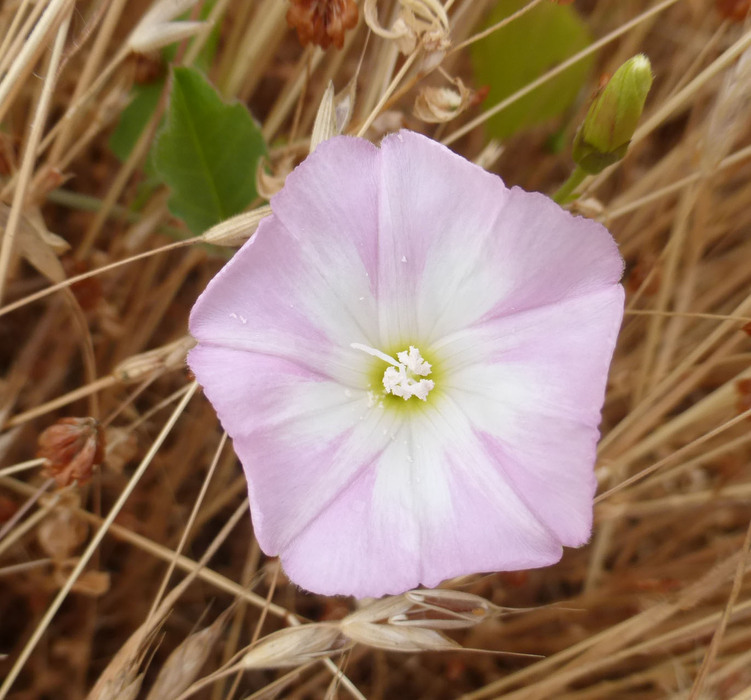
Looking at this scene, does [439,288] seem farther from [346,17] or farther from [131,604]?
[131,604]

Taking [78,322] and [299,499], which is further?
[78,322]

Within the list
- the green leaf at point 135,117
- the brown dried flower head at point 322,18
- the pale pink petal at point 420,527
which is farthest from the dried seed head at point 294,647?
the green leaf at point 135,117

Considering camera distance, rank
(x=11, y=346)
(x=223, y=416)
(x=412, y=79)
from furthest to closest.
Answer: (x=11, y=346), (x=412, y=79), (x=223, y=416)

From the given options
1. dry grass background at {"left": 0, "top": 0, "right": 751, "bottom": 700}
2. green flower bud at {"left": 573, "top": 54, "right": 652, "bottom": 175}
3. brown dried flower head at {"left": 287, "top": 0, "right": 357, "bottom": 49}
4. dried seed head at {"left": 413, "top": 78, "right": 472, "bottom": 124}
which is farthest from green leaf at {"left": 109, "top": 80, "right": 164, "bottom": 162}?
green flower bud at {"left": 573, "top": 54, "right": 652, "bottom": 175}

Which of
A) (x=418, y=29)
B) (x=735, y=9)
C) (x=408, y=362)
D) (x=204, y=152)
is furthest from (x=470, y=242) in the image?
(x=735, y=9)

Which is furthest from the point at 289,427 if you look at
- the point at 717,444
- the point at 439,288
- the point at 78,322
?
the point at 717,444

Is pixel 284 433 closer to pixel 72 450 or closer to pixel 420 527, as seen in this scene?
pixel 420 527

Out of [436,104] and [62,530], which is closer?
[436,104]
